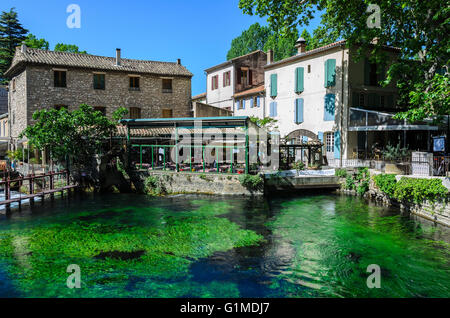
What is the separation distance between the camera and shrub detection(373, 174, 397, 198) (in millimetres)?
14367

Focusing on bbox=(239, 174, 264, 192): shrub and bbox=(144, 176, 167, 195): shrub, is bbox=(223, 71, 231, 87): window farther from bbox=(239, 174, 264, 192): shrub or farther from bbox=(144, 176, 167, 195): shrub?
bbox=(239, 174, 264, 192): shrub

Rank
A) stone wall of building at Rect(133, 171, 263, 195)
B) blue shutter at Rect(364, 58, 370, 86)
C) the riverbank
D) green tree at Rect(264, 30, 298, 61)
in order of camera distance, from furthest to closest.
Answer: green tree at Rect(264, 30, 298, 61) → blue shutter at Rect(364, 58, 370, 86) → stone wall of building at Rect(133, 171, 263, 195) → the riverbank

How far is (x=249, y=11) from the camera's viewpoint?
17484 mm

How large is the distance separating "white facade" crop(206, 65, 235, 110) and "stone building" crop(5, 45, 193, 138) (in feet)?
12.3

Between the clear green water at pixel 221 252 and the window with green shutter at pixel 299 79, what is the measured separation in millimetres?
11114

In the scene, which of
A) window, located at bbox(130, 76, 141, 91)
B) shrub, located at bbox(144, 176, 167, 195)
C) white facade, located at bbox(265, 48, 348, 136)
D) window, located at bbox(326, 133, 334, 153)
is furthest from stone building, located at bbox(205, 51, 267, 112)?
shrub, located at bbox(144, 176, 167, 195)

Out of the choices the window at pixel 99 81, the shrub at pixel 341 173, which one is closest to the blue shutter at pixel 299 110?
the shrub at pixel 341 173

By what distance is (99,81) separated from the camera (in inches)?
1011
